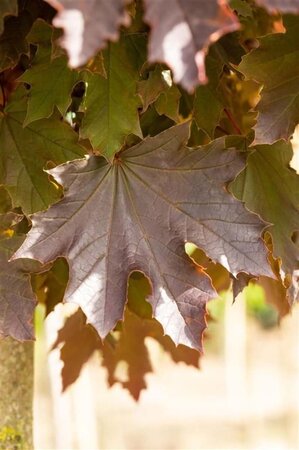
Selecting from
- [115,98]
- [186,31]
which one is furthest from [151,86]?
[186,31]

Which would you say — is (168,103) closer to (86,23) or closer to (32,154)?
(32,154)

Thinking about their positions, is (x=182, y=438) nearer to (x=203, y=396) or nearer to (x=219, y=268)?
(x=203, y=396)

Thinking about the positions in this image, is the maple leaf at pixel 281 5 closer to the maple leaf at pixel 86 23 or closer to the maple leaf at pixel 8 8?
the maple leaf at pixel 86 23

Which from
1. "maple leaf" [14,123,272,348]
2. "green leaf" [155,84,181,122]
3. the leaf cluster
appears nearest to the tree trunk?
the leaf cluster

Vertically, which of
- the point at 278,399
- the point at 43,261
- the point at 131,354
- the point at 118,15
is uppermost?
the point at 118,15

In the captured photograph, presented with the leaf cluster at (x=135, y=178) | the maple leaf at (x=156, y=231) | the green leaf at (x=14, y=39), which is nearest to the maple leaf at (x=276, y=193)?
the leaf cluster at (x=135, y=178)

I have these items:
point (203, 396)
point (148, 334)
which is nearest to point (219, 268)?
point (148, 334)
